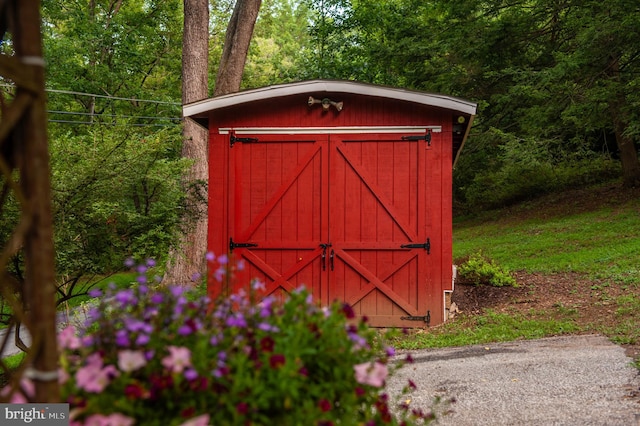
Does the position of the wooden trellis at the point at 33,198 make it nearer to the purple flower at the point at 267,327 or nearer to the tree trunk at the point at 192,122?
the purple flower at the point at 267,327

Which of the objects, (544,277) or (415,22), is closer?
(544,277)

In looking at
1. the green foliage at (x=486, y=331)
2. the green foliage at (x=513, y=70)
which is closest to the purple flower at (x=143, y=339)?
the green foliage at (x=486, y=331)

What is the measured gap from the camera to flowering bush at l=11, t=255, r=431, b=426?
5.39 feet

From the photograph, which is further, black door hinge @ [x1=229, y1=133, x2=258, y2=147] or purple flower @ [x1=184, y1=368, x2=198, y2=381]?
black door hinge @ [x1=229, y1=133, x2=258, y2=147]

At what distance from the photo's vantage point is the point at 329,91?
23.4 feet

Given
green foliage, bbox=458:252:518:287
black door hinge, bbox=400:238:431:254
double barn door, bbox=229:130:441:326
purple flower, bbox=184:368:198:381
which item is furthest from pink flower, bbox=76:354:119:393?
green foliage, bbox=458:252:518:287

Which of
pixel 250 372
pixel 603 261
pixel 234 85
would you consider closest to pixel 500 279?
pixel 603 261

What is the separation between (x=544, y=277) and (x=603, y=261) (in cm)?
122

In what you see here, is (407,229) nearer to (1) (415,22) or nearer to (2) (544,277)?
(2) (544,277)

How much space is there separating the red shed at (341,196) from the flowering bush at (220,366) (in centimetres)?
515

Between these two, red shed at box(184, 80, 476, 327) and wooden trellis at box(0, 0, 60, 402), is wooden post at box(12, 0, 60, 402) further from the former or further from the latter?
red shed at box(184, 80, 476, 327)

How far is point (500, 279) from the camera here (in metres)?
9.16

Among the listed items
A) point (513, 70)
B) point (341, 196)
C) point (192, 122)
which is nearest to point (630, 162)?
point (513, 70)

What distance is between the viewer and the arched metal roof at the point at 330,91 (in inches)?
274
